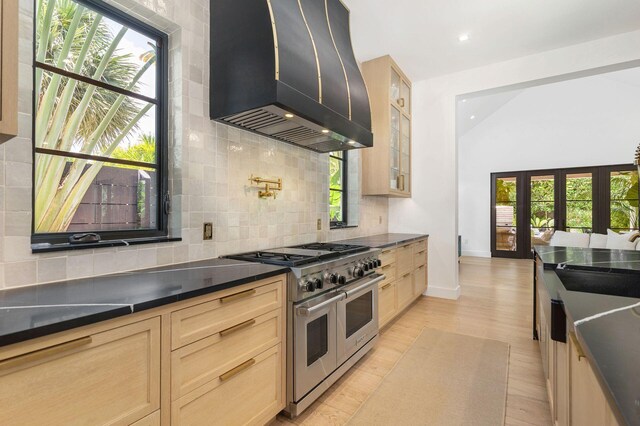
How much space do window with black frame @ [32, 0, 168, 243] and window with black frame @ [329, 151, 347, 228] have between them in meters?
2.06

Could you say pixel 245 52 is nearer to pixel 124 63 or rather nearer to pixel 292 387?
pixel 124 63

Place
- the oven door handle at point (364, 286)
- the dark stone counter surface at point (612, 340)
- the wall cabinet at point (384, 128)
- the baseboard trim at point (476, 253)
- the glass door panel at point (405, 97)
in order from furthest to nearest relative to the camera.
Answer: the baseboard trim at point (476, 253)
the glass door panel at point (405, 97)
the wall cabinet at point (384, 128)
the oven door handle at point (364, 286)
the dark stone counter surface at point (612, 340)

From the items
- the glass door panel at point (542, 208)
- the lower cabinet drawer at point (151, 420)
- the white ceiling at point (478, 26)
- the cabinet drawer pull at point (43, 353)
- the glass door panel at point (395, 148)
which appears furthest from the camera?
the glass door panel at point (542, 208)

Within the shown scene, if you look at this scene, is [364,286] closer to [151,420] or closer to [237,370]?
[237,370]

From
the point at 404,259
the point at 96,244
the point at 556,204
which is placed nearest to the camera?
the point at 96,244

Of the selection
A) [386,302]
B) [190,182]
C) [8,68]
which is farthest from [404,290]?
[8,68]

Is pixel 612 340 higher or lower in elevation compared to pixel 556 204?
lower

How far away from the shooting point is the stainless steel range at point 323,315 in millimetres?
1732

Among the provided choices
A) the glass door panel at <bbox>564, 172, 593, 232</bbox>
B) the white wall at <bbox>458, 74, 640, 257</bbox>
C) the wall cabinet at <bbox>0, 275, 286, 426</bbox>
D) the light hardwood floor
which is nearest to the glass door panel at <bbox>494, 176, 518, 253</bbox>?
the white wall at <bbox>458, 74, 640, 257</bbox>

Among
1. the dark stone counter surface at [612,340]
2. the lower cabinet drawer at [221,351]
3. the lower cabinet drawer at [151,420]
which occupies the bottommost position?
the lower cabinet drawer at [151,420]

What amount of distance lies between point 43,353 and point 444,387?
2202mm

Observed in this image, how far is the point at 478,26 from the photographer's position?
A: 121 inches

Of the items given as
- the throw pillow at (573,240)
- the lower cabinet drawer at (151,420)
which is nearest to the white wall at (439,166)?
the throw pillow at (573,240)

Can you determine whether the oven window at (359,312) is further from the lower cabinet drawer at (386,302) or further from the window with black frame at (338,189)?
the window with black frame at (338,189)
